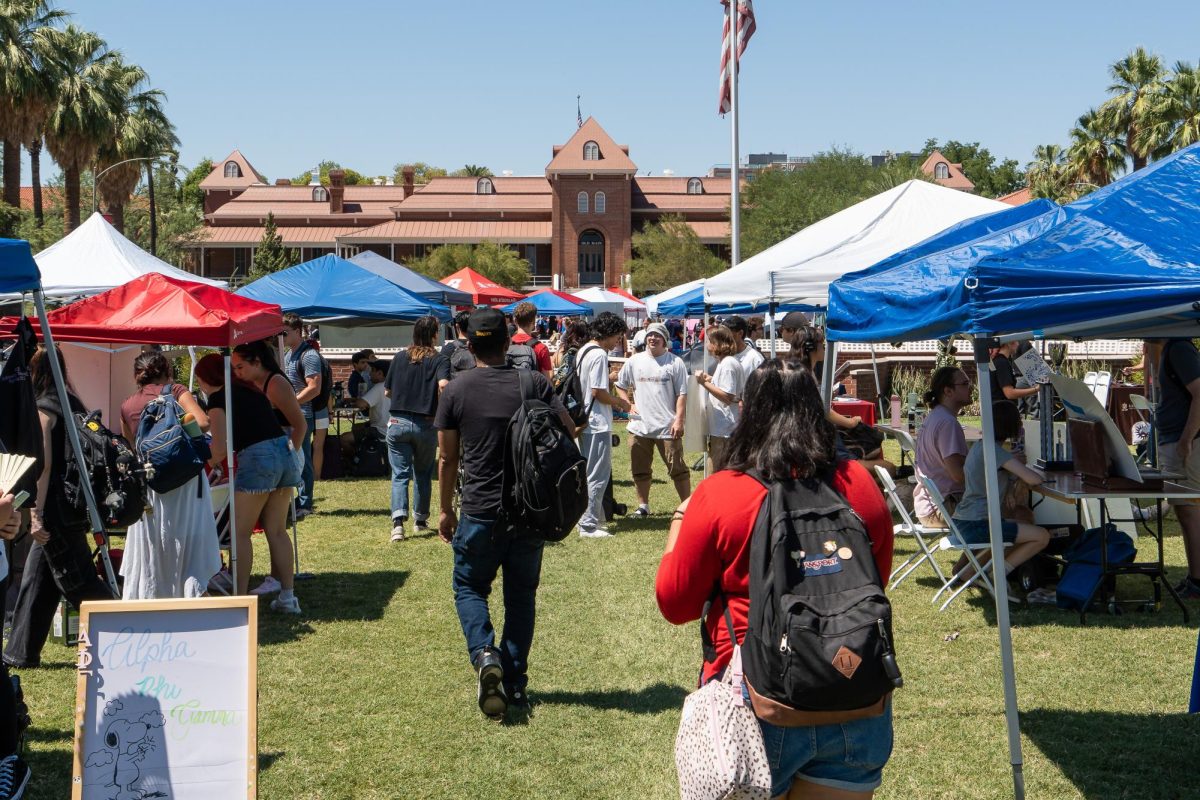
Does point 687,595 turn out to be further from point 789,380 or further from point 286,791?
point 286,791

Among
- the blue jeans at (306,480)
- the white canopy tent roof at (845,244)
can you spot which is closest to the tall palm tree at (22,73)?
the blue jeans at (306,480)

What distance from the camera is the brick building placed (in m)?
80.8

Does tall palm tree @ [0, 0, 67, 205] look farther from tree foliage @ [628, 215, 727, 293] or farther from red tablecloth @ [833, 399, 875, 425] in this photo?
tree foliage @ [628, 215, 727, 293]

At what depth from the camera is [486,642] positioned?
5.27 metres

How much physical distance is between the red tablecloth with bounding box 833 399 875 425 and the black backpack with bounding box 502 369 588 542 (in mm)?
6509

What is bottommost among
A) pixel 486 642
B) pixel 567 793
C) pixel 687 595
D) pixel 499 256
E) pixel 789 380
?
pixel 567 793

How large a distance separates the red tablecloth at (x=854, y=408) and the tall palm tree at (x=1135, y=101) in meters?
29.6

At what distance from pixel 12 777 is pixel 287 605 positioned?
3.36 meters

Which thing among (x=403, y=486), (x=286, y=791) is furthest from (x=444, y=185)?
(x=286, y=791)

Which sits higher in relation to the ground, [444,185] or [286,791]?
[444,185]

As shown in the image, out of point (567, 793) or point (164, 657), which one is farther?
point (567, 793)

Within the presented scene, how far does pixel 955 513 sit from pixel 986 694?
2.06m

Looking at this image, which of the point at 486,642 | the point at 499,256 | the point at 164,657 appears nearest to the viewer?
the point at 164,657

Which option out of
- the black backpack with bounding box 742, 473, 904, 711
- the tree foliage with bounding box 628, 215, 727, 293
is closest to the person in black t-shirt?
the black backpack with bounding box 742, 473, 904, 711
